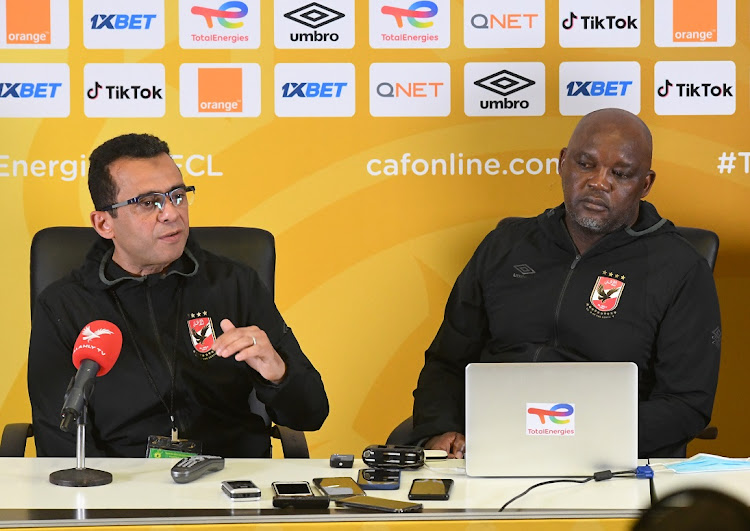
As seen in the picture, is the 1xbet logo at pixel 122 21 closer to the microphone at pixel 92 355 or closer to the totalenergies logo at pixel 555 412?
the microphone at pixel 92 355

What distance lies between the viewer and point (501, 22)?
3406mm

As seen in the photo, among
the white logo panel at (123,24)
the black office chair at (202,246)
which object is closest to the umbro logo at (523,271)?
the black office chair at (202,246)

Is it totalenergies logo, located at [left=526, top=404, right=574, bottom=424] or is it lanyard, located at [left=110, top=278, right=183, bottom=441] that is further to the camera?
lanyard, located at [left=110, top=278, right=183, bottom=441]

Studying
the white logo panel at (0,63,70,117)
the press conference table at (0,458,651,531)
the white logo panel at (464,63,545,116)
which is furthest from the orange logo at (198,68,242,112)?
the press conference table at (0,458,651,531)

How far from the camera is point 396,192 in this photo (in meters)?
3.45

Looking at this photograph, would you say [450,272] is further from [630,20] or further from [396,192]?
[630,20]

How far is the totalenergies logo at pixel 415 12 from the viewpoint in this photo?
134 inches

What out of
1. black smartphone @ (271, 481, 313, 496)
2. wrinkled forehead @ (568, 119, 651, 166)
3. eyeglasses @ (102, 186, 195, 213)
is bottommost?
black smartphone @ (271, 481, 313, 496)

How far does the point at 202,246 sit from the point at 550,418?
1.26m

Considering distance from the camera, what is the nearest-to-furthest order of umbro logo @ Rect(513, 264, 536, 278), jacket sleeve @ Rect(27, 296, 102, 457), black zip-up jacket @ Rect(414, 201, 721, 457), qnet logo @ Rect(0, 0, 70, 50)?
jacket sleeve @ Rect(27, 296, 102, 457)
black zip-up jacket @ Rect(414, 201, 721, 457)
umbro logo @ Rect(513, 264, 536, 278)
qnet logo @ Rect(0, 0, 70, 50)

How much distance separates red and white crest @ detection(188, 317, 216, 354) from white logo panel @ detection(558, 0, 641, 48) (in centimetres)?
169

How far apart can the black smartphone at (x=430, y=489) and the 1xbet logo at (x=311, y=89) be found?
1.91 meters

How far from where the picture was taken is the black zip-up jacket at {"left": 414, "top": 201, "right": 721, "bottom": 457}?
259 centimetres

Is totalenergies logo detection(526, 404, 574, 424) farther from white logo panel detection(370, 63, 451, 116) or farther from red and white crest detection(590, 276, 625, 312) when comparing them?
white logo panel detection(370, 63, 451, 116)
